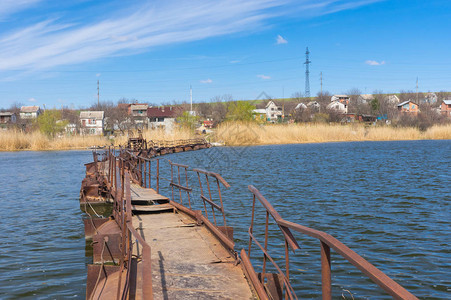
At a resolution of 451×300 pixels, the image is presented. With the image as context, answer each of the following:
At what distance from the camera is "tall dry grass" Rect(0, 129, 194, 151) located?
179 ft

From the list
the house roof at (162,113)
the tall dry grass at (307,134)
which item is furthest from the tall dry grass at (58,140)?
the house roof at (162,113)

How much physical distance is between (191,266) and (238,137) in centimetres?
5082

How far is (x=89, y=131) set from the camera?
83.2 metres

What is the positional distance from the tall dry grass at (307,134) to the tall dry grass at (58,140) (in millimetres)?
6557

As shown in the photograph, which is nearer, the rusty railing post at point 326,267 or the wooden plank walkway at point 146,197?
the rusty railing post at point 326,267

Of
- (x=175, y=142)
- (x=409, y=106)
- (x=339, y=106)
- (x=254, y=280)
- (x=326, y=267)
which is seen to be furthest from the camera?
(x=409, y=106)

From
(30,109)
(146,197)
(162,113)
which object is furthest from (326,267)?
(30,109)

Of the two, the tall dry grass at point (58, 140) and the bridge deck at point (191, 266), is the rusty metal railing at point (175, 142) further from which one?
the bridge deck at point (191, 266)

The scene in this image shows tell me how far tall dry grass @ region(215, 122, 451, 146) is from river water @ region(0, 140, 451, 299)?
98.0ft

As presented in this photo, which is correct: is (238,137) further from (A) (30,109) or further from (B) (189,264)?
(A) (30,109)

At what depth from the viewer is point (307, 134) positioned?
60.0 m

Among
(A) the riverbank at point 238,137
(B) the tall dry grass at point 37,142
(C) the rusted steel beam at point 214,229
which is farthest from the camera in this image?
(A) the riverbank at point 238,137

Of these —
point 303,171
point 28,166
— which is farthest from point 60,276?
point 28,166

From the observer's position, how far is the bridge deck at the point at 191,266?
5199mm
